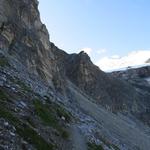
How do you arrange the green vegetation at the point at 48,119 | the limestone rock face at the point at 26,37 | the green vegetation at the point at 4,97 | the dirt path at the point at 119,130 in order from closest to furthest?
the green vegetation at the point at 4,97, the green vegetation at the point at 48,119, the dirt path at the point at 119,130, the limestone rock face at the point at 26,37

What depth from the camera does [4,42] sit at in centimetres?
7625

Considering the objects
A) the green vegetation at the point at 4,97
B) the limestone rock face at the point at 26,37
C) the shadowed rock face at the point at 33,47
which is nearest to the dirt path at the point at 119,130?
the shadowed rock face at the point at 33,47

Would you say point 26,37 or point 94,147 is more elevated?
point 26,37

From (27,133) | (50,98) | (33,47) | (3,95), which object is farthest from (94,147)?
(33,47)

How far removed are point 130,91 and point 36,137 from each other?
146466 mm

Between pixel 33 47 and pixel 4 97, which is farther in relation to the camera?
pixel 33 47

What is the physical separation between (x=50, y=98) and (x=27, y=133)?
24.0 metres

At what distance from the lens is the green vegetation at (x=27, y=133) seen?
28391 millimetres

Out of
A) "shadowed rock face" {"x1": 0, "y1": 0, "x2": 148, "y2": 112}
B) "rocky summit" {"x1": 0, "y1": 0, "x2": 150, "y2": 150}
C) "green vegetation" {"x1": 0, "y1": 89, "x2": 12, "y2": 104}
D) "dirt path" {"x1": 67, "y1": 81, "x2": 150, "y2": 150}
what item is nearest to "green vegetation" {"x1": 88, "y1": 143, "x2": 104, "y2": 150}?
"rocky summit" {"x1": 0, "y1": 0, "x2": 150, "y2": 150}

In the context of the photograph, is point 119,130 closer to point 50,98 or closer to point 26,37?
point 26,37

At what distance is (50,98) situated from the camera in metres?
53.1

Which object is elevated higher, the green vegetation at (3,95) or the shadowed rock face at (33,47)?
the shadowed rock face at (33,47)

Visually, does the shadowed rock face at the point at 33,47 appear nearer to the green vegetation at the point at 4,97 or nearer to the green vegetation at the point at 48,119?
the green vegetation at the point at 48,119

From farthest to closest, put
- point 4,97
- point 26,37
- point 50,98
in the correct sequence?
1. point 26,37
2. point 50,98
3. point 4,97
